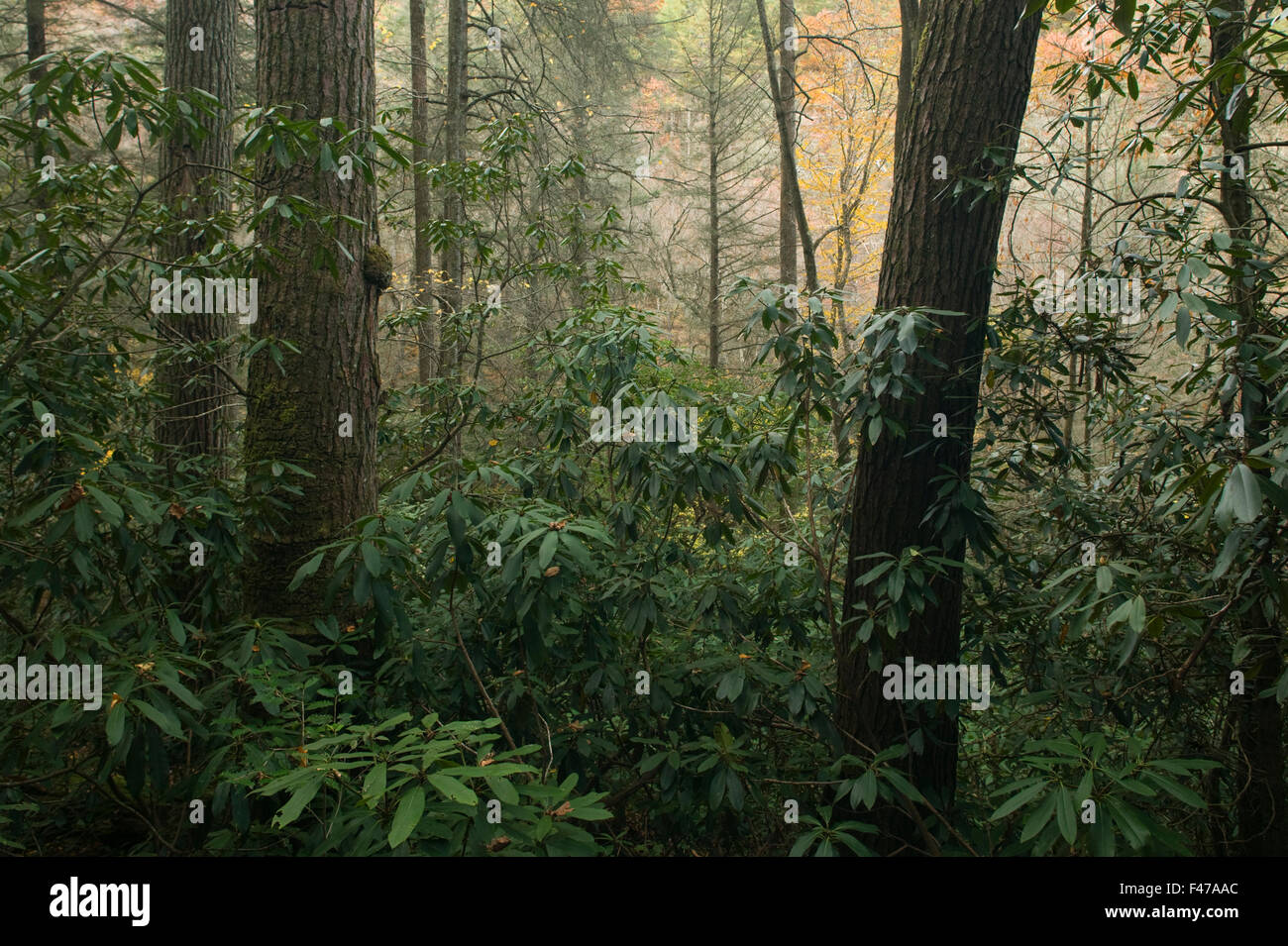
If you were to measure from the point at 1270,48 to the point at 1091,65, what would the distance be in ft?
4.04

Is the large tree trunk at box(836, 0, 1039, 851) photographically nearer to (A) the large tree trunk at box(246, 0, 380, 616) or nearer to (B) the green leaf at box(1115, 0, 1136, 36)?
(B) the green leaf at box(1115, 0, 1136, 36)

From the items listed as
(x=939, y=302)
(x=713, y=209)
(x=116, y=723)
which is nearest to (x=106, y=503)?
(x=116, y=723)

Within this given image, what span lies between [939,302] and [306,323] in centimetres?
292

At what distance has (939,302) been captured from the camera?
3.15 meters

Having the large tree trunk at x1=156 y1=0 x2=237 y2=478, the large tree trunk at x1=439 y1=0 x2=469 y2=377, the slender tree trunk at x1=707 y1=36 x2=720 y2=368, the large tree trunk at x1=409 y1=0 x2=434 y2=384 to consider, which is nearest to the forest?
the large tree trunk at x1=156 y1=0 x2=237 y2=478

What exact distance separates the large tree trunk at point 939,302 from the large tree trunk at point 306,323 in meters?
2.48

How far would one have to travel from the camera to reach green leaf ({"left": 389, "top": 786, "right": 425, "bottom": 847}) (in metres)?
1.66

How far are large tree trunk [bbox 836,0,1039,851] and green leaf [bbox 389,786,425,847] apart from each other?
194cm

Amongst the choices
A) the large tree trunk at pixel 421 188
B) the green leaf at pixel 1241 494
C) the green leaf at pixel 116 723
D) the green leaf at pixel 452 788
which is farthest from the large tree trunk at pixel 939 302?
the large tree trunk at pixel 421 188

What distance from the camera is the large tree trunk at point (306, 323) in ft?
11.3

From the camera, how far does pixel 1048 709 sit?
3.28 metres

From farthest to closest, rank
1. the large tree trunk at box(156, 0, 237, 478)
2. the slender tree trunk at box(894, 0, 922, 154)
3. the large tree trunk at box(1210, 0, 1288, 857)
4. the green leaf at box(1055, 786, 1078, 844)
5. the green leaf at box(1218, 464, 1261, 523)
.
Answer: the large tree trunk at box(156, 0, 237, 478), the slender tree trunk at box(894, 0, 922, 154), the large tree trunk at box(1210, 0, 1288, 857), the green leaf at box(1055, 786, 1078, 844), the green leaf at box(1218, 464, 1261, 523)

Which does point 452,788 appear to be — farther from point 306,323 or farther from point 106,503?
point 306,323
